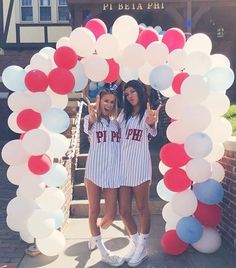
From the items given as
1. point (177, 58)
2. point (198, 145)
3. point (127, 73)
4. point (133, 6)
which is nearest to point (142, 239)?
point (198, 145)

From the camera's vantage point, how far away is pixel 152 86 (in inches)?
155

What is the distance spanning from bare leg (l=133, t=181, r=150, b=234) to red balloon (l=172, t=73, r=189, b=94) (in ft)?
3.08

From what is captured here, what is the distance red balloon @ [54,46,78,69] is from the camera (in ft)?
12.6

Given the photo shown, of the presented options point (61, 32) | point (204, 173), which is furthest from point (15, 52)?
point (204, 173)

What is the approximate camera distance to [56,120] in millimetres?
3932

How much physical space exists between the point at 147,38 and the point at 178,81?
0.54 metres

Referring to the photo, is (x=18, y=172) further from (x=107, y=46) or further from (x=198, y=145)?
(x=198, y=145)

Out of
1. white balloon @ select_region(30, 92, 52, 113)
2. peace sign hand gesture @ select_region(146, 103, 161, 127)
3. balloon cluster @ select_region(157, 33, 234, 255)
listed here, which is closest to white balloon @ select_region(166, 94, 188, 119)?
balloon cluster @ select_region(157, 33, 234, 255)

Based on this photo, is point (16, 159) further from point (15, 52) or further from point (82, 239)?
point (15, 52)

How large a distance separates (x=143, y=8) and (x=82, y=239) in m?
7.66

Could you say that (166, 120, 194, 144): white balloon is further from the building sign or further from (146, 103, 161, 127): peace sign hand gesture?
the building sign

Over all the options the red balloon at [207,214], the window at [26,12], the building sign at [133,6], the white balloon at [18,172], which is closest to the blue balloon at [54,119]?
the white balloon at [18,172]

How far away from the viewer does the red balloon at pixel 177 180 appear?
395 cm

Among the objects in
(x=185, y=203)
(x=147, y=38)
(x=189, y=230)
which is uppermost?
(x=147, y=38)
